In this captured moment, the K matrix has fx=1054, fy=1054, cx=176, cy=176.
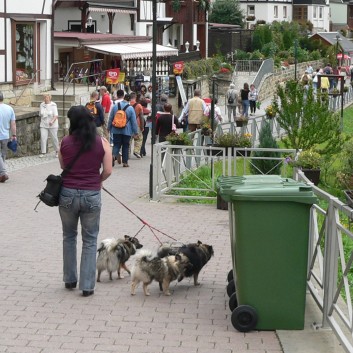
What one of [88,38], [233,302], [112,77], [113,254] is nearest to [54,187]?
[113,254]

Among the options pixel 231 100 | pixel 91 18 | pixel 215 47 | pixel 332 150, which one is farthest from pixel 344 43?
pixel 332 150

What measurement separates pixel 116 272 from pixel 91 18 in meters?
34.3

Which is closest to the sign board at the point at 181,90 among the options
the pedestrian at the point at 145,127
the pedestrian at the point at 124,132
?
the pedestrian at the point at 145,127

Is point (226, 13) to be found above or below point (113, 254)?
above

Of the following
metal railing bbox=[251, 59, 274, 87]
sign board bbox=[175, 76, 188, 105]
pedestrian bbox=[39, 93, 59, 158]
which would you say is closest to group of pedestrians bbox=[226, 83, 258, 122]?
sign board bbox=[175, 76, 188, 105]

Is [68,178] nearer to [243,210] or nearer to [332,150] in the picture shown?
[243,210]

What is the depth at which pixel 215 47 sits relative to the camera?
231 feet

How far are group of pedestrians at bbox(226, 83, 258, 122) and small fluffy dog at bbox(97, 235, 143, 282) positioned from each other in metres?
23.6

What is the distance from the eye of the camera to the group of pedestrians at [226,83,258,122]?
36250mm

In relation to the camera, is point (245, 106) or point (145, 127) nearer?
point (145, 127)

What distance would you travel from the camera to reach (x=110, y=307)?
912 cm

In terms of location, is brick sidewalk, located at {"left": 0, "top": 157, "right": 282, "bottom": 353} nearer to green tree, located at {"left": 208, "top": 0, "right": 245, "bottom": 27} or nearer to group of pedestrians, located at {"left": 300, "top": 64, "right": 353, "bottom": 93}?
group of pedestrians, located at {"left": 300, "top": 64, "right": 353, "bottom": 93}

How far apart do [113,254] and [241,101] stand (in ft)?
95.2

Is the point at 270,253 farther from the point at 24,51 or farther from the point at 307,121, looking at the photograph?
the point at 24,51
